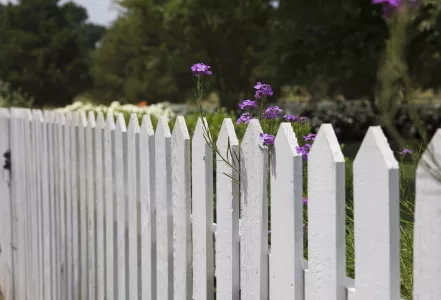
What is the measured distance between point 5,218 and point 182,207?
3.71 meters

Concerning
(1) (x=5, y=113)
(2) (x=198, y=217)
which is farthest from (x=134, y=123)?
(1) (x=5, y=113)

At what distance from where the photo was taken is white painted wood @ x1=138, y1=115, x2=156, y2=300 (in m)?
2.77

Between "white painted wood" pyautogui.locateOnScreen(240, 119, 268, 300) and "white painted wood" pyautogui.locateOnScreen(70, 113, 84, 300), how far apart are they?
1.90 meters

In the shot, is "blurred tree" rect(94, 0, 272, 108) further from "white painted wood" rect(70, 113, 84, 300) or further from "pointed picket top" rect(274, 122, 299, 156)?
"pointed picket top" rect(274, 122, 299, 156)

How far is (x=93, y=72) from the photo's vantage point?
48.7 metres

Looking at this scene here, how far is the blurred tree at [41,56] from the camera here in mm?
49062

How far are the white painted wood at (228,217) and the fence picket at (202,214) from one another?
0.08 m

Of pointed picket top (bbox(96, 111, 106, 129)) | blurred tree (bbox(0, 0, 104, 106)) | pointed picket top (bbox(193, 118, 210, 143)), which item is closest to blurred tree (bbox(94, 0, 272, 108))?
blurred tree (bbox(0, 0, 104, 106))

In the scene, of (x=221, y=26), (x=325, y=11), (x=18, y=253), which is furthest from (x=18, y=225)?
(x=221, y=26)

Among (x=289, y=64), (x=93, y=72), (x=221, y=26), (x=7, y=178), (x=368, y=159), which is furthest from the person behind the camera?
(x=93, y=72)

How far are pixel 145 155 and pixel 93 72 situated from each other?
4727cm

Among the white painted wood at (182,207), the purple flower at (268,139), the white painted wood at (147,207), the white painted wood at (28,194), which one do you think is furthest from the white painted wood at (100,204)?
the purple flower at (268,139)

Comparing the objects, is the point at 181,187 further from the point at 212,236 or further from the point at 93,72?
the point at 93,72

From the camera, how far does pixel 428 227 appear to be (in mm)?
1388
